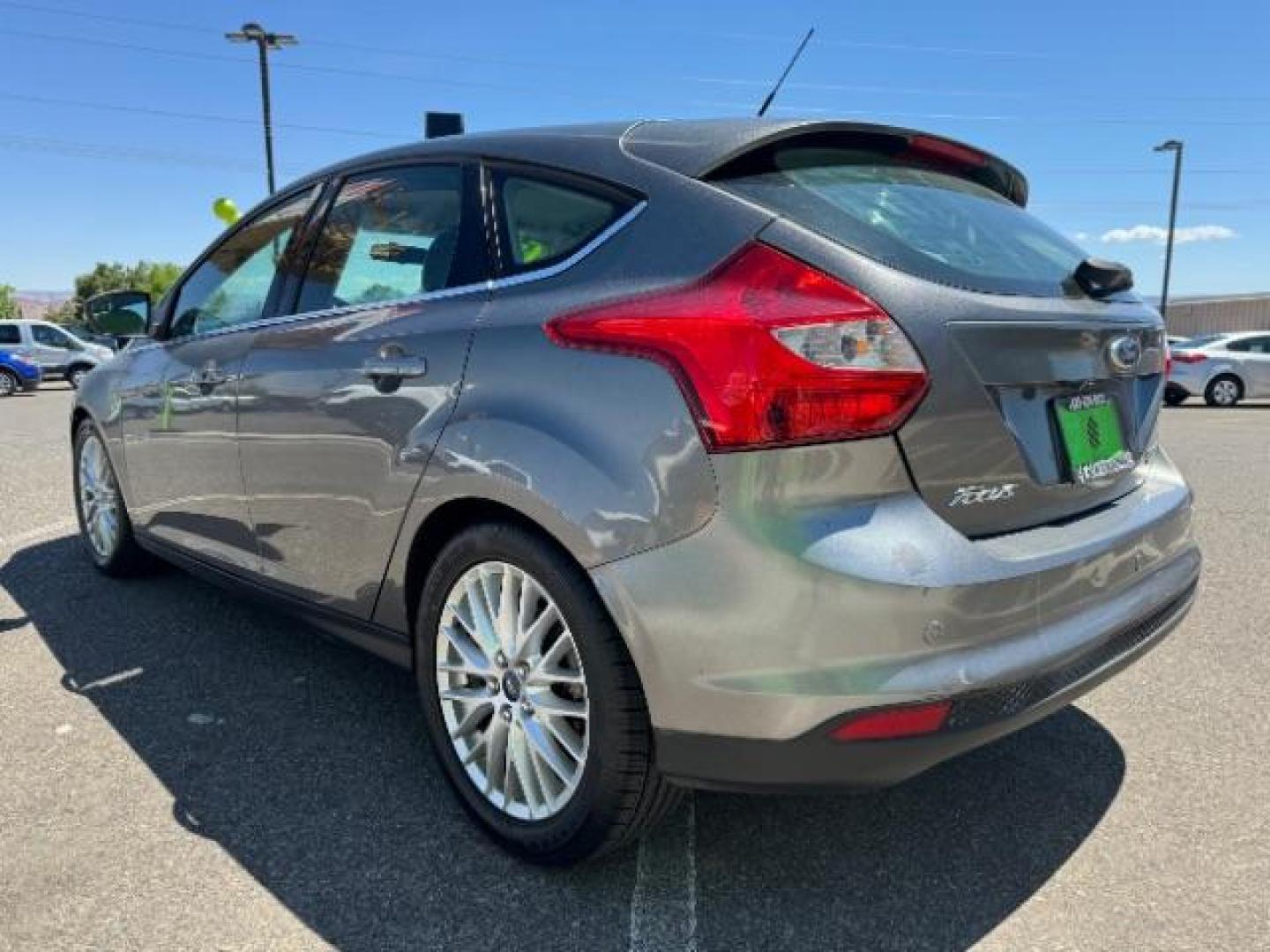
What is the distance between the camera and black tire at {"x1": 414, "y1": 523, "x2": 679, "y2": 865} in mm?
2076

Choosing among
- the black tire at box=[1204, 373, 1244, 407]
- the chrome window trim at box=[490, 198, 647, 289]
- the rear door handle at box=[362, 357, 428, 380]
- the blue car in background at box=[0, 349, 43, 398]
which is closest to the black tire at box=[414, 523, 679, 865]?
the rear door handle at box=[362, 357, 428, 380]

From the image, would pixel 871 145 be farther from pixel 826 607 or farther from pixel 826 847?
pixel 826 847

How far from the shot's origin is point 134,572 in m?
4.76

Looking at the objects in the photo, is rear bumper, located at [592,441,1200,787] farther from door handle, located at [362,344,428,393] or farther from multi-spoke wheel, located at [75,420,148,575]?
multi-spoke wheel, located at [75,420,148,575]

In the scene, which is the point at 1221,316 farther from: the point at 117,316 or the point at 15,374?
the point at 117,316

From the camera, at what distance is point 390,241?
2.92 meters

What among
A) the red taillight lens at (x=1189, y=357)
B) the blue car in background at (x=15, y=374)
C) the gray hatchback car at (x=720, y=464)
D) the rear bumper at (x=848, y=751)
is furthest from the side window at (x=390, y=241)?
the blue car in background at (x=15, y=374)

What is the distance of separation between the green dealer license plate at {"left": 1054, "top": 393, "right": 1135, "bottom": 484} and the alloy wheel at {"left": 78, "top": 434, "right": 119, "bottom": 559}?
403cm

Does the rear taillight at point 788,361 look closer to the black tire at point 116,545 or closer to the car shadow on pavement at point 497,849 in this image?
the car shadow on pavement at point 497,849

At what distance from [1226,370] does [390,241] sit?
19669 millimetres

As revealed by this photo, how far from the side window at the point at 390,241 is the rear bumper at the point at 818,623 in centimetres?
106

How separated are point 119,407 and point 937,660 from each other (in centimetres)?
375

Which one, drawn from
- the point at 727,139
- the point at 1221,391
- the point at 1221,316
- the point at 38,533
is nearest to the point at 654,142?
the point at 727,139

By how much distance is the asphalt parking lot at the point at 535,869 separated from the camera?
214 cm
